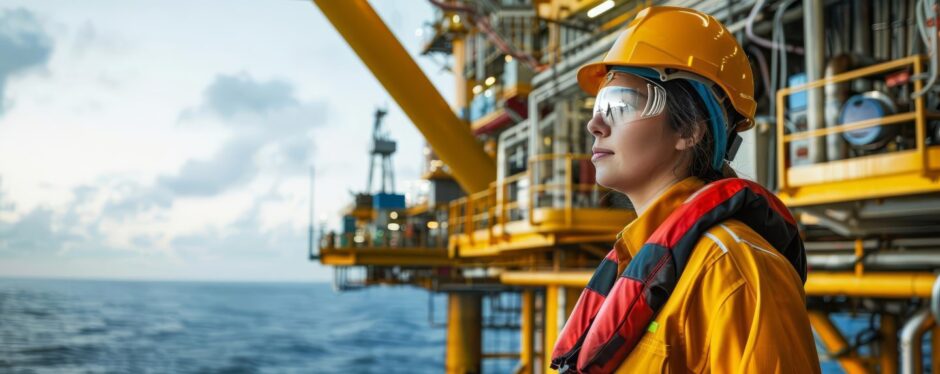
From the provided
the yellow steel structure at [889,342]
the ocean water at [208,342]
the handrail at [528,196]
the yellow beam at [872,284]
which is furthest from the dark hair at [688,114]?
the ocean water at [208,342]

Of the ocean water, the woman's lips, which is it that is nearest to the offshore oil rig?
the woman's lips

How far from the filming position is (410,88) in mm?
14680

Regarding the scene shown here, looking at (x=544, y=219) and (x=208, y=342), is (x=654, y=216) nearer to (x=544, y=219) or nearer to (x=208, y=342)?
(x=544, y=219)

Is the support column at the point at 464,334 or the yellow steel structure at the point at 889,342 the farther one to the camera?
the support column at the point at 464,334

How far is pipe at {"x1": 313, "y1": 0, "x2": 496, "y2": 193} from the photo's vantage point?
14.0 meters

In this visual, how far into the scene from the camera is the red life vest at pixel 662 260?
1561 millimetres

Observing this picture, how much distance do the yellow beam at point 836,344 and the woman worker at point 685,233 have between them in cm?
866

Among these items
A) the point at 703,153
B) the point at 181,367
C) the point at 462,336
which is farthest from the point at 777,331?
the point at 181,367

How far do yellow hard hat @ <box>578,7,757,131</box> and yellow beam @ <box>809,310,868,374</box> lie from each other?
8663mm

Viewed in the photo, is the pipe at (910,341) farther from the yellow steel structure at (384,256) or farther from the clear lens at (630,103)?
the yellow steel structure at (384,256)

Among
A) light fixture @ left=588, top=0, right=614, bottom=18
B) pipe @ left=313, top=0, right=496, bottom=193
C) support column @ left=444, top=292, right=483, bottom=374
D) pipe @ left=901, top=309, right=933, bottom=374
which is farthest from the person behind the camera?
support column @ left=444, top=292, right=483, bottom=374

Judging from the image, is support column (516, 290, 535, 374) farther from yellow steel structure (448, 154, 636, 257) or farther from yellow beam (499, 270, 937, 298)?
yellow beam (499, 270, 937, 298)

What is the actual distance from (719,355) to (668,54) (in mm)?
562

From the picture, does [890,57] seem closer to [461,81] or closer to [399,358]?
[461,81]
